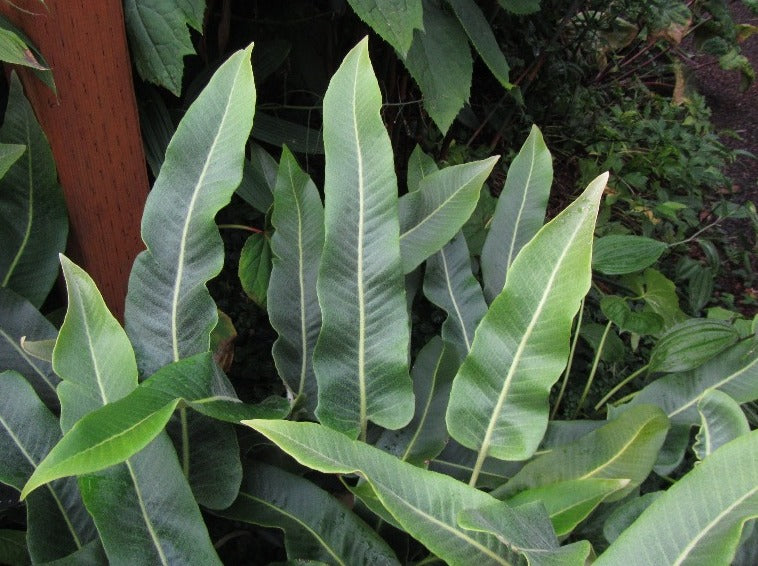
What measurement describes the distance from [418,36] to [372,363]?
1.65 feet

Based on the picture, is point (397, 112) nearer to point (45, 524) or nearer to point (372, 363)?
point (372, 363)

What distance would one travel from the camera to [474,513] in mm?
543

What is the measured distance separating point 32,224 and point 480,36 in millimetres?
712

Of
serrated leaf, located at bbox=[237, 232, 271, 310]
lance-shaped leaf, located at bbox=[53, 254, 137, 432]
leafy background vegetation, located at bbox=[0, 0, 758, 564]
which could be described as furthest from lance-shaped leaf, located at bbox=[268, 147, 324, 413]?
lance-shaped leaf, located at bbox=[53, 254, 137, 432]

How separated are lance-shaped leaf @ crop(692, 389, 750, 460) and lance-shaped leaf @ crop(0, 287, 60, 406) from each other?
0.76m

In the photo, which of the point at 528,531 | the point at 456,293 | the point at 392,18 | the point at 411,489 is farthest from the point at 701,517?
the point at 392,18

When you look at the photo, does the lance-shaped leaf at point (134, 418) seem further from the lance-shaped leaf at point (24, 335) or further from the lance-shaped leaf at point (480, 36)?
the lance-shaped leaf at point (480, 36)

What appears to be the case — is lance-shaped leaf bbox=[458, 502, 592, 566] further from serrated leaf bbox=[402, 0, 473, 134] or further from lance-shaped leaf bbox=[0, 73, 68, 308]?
lance-shaped leaf bbox=[0, 73, 68, 308]

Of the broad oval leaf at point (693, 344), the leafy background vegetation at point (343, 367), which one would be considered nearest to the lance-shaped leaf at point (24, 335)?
the leafy background vegetation at point (343, 367)

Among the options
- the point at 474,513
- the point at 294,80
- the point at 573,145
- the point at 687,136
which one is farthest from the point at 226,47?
the point at 687,136

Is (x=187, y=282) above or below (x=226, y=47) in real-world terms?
below

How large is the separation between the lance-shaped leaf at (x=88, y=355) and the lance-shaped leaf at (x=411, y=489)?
0.20 metres

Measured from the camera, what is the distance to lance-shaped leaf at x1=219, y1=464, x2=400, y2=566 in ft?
2.35

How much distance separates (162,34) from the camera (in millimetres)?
850
